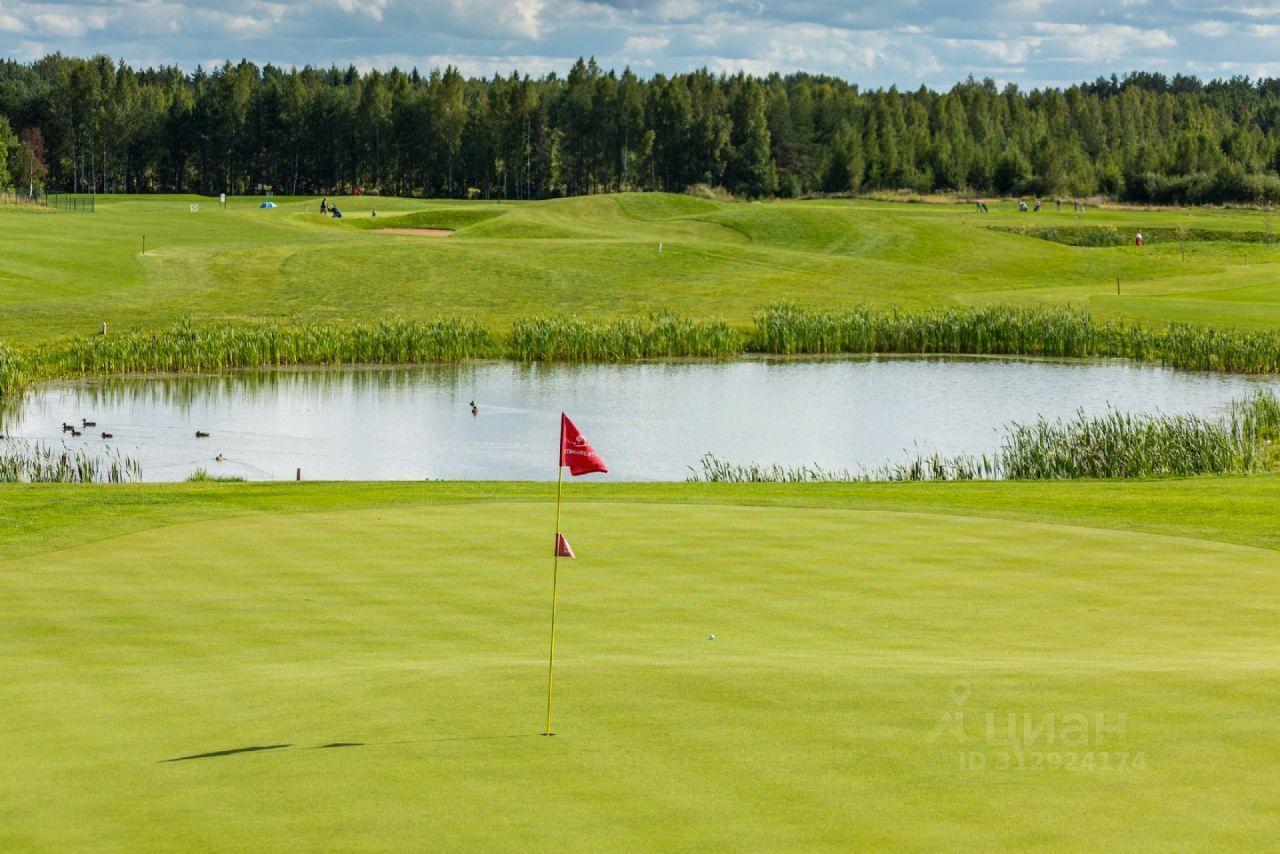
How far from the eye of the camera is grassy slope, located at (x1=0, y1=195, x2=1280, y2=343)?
57.1 metres

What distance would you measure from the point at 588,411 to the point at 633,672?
28750 mm

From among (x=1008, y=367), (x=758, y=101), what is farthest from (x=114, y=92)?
(x=1008, y=367)

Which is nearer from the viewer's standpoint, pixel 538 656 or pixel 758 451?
pixel 538 656

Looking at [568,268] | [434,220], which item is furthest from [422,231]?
[568,268]

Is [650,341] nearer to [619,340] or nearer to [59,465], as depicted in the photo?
[619,340]

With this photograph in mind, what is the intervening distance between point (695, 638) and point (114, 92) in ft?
489

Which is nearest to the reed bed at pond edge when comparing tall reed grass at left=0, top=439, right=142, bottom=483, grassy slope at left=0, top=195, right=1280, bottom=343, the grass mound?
grassy slope at left=0, top=195, right=1280, bottom=343

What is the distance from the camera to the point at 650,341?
168ft

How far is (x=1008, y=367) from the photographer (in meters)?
49.4

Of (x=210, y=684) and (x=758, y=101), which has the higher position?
(x=758, y=101)

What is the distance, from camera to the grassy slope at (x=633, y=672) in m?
8.08

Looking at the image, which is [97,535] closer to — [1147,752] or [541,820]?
[541,820]

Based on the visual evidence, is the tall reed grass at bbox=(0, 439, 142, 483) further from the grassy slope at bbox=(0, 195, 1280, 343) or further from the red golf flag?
the red golf flag

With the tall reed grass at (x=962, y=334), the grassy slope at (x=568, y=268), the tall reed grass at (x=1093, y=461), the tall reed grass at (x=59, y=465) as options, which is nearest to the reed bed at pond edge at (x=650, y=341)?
the tall reed grass at (x=962, y=334)
